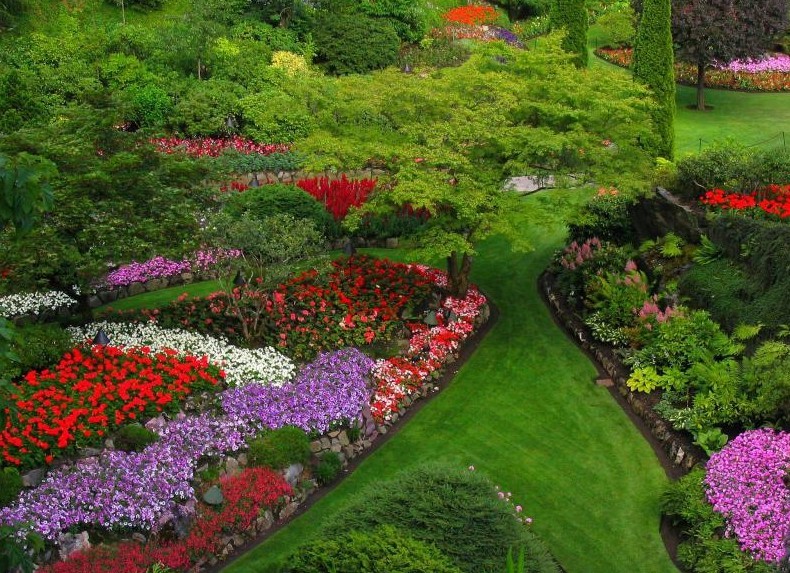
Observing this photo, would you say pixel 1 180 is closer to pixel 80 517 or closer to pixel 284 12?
pixel 80 517

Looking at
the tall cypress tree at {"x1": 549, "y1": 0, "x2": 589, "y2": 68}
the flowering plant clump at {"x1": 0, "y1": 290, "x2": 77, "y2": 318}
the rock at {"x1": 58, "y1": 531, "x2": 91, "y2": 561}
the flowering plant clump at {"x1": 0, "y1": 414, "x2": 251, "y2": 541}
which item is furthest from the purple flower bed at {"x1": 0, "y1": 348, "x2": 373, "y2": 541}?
the tall cypress tree at {"x1": 549, "y1": 0, "x2": 589, "y2": 68}

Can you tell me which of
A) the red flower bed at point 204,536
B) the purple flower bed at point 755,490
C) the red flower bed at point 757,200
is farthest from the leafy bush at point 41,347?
the red flower bed at point 757,200

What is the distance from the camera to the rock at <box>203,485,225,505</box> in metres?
13.1

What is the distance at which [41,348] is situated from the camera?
49.8 ft

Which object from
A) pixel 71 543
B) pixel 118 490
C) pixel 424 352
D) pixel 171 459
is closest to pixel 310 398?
pixel 171 459

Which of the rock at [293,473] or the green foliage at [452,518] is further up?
the green foliage at [452,518]

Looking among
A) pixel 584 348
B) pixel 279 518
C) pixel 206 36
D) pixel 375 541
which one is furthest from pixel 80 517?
pixel 206 36

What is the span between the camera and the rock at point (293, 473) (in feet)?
46.9

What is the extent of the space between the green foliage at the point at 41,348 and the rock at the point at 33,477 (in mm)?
2340

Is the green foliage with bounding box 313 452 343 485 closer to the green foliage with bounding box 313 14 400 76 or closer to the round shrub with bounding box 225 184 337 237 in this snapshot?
the round shrub with bounding box 225 184 337 237

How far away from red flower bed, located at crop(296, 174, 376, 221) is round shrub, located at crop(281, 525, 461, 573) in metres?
13.2

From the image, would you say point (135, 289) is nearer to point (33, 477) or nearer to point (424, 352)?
point (424, 352)

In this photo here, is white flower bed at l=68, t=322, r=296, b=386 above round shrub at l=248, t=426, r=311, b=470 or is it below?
above

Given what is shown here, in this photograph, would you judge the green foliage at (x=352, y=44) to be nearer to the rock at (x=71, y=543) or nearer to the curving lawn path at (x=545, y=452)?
the curving lawn path at (x=545, y=452)
